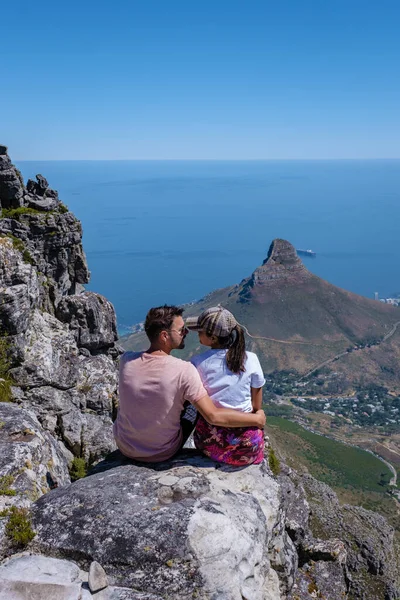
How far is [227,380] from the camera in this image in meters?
6.02

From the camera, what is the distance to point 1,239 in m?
13.6

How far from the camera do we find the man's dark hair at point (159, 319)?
598 cm

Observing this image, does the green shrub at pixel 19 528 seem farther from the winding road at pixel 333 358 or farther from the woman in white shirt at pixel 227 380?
the winding road at pixel 333 358

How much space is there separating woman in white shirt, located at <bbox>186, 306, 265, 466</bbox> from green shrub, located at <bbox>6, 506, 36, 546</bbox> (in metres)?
2.39

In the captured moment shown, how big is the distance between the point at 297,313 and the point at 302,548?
13120cm

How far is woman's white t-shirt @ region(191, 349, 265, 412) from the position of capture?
6.04m

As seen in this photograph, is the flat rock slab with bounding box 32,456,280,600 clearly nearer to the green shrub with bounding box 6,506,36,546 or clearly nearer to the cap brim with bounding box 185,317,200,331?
the green shrub with bounding box 6,506,36,546

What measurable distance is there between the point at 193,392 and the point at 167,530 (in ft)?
5.15

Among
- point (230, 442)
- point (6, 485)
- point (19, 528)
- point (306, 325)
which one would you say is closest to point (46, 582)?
point (19, 528)

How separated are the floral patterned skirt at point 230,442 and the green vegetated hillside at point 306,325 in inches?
4516

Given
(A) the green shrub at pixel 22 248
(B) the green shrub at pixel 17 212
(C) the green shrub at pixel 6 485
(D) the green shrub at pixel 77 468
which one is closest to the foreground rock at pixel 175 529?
(C) the green shrub at pixel 6 485

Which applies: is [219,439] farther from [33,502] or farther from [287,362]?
[287,362]

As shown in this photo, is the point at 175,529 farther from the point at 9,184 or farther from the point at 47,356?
the point at 9,184

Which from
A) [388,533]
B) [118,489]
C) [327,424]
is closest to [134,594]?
[118,489]
